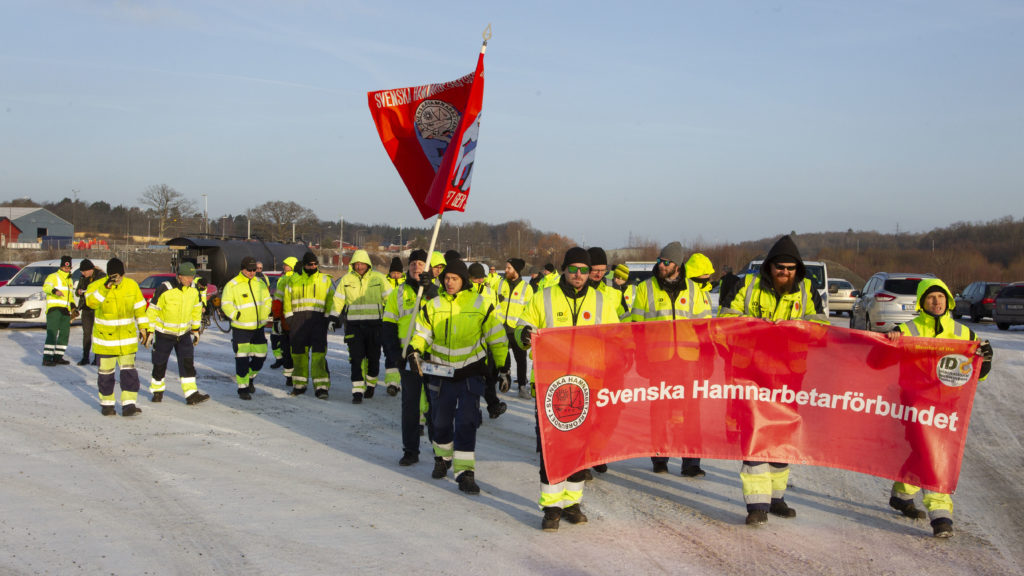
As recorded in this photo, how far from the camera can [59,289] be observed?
13523mm

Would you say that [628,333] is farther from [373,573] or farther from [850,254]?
[850,254]

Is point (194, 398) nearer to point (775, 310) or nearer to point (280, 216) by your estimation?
point (775, 310)

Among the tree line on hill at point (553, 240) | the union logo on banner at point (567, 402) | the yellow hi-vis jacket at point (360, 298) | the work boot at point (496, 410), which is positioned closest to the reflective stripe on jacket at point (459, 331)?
the union logo on banner at point (567, 402)

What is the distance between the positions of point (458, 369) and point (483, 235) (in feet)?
278

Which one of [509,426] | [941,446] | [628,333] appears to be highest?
[628,333]

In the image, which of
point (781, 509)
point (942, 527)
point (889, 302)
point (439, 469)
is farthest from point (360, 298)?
point (889, 302)

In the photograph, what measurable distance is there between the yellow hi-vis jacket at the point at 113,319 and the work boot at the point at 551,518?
20.4 ft

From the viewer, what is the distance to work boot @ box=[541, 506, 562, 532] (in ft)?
18.3

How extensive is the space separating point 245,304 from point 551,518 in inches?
263

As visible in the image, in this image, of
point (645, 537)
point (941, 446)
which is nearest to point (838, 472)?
point (941, 446)

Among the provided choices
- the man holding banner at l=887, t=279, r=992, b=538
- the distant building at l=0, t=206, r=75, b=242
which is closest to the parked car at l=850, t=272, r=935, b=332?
the man holding banner at l=887, t=279, r=992, b=538

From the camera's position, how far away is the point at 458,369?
6.66 m

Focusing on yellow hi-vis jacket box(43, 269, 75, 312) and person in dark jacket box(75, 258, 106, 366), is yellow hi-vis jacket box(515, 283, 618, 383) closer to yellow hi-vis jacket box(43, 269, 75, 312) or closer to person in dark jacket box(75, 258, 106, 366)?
person in dark jacket box(75, 258, 106, 366)

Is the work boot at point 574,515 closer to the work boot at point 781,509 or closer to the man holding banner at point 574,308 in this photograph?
the man holding banner at point 574,308
